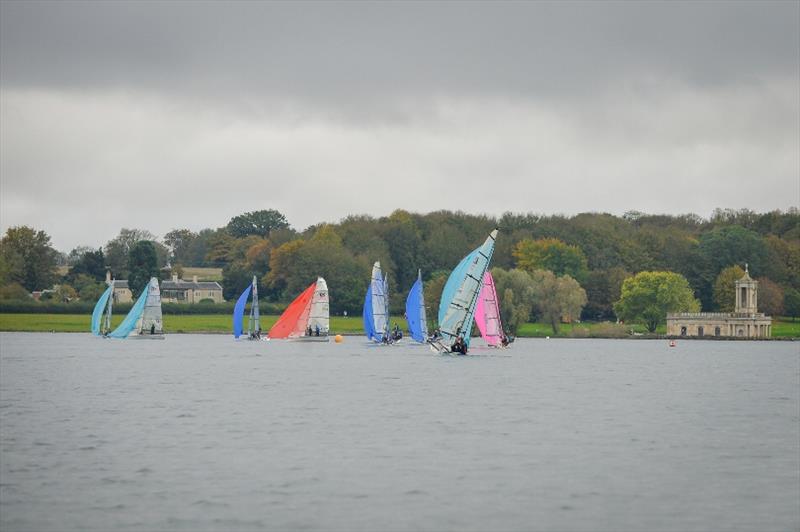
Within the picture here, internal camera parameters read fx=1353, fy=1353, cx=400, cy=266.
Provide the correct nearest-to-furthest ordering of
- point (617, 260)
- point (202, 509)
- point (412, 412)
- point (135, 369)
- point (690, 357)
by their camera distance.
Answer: point (202, 509), point (412, 412), point (135, 369), point (690, 357), point (617, 260)

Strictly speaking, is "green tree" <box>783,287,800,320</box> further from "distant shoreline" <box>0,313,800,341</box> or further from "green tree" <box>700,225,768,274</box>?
"green tree" <box>700,225,768,274</box>

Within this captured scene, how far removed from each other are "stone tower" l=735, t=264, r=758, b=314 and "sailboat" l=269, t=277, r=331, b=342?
7101 cm

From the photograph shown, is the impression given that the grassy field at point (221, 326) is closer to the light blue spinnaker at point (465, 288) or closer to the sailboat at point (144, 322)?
the sailboat at point (144, 322)

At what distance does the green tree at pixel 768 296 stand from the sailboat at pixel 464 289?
10272 centimetres

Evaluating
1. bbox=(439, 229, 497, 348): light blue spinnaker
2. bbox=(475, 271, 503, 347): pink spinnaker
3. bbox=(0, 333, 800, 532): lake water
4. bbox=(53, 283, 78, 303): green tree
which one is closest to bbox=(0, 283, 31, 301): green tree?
bbox=(53, 283, 78, 303): green tree

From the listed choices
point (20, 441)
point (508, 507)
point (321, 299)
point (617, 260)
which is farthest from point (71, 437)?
point (617, 260)

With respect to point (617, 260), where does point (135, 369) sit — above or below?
below

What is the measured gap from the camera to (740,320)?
175750mm

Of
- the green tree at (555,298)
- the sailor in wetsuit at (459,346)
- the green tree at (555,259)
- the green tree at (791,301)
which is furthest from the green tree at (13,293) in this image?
the green tree at (791,301)

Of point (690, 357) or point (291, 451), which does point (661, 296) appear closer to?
point (690, 357)

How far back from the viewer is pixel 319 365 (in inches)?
3482

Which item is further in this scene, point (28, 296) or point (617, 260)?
point (617, 260)

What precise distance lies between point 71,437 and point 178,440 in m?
3.50

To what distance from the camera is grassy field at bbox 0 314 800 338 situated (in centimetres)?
16162
